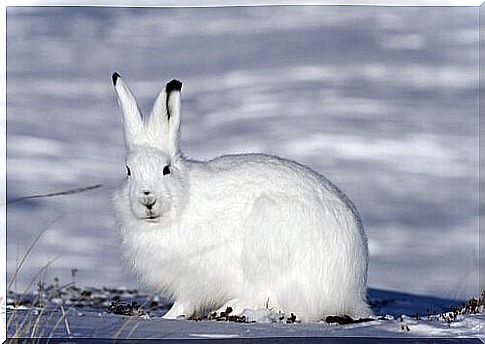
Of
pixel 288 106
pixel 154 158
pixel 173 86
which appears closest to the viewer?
pixel 154 158

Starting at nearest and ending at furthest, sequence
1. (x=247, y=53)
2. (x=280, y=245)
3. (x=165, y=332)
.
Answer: (x=165, y=332) → (x=280, y=245) → (x=247, y=53)

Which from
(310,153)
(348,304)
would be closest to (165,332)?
(348,304)

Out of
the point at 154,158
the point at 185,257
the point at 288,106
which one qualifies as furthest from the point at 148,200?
the point at 288,106

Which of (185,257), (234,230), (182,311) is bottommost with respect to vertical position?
(182,311)

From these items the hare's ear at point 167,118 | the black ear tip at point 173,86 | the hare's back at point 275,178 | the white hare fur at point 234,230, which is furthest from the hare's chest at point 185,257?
the black ear tip at point 173,86

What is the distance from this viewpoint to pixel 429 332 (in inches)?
169

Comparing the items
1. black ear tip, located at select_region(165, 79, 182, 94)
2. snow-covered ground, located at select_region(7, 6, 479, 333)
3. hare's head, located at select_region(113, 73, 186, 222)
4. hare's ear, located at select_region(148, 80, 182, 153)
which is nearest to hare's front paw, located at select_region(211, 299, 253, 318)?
hare's head, located at select_region(113, 73, 186, 222)

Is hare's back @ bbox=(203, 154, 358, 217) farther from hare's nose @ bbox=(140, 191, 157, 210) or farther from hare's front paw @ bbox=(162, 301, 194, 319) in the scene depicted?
hare's front paw @ bbox=(162, 301, 194, 319)

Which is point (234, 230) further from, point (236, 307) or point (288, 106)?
point (288, 106)

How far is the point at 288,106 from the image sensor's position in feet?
24.7

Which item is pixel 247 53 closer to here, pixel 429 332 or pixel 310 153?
pixel 310 153

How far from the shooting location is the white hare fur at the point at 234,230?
4684 millimetres

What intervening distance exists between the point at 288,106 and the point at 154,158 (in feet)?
9.43

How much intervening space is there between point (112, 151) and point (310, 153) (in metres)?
1.22
